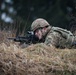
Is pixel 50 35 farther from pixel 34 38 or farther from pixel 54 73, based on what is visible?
pixel 54 73

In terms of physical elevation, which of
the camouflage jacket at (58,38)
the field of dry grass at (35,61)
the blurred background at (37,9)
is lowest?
the field of dry grass at (35,61)

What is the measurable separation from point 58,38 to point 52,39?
174 mm

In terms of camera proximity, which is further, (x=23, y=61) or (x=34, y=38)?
(x=34, y=38)

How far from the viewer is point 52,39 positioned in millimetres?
12562

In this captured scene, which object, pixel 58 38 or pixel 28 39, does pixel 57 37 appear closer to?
pixel 58 38

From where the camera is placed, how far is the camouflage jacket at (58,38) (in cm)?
1255

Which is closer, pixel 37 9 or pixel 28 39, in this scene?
pixel 28 39

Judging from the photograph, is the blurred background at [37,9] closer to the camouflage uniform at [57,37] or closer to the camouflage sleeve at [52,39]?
the camouflage uniform at [57,37]

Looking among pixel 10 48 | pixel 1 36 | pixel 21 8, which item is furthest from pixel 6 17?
pixel 10 48

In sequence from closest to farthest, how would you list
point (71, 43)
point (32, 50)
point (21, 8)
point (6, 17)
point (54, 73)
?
1. point (54, 73)
2. point (32, 50)
3. point (71, 43)
4. point (6, 17)
5. point (21, 8)

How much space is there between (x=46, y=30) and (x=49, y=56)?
4.76ft

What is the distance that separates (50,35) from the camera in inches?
500

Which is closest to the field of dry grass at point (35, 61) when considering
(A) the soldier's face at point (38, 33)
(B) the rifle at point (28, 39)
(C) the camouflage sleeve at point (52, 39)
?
(C) the camouflage sleeve at point (52, 39)

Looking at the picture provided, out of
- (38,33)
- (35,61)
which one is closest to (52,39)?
(38,33)
